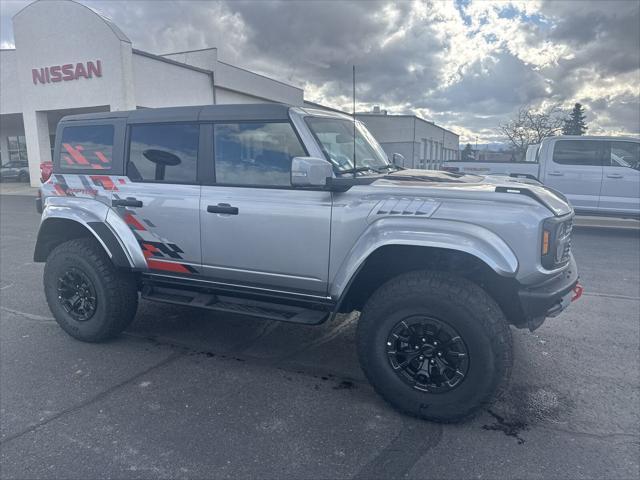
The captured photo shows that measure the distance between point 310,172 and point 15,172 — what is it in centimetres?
3295

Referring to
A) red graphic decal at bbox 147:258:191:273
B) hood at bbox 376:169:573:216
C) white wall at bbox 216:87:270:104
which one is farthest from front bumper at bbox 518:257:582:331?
white wall at bbox 216:87:270:104

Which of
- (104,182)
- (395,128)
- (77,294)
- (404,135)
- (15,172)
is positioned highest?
(395,128)

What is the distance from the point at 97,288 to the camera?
4129 mm

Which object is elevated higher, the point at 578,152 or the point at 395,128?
the point at 395,128

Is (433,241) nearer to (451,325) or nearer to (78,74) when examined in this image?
(451,325)

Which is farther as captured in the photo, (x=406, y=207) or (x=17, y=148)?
(x=17, y=148)

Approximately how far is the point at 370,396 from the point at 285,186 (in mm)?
1687

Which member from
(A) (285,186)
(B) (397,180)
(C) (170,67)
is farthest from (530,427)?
(C) (170,67)

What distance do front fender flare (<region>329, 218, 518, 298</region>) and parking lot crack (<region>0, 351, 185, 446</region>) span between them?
1.75 metres

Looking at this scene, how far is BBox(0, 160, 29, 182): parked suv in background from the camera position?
29328 mm

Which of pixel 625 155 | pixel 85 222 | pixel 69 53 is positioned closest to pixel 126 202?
pixel 85 222

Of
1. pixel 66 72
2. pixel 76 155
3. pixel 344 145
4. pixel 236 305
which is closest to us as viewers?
pixel 236 305

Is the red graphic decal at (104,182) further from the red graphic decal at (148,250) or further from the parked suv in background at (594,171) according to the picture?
the parked suv in background at (594,171)

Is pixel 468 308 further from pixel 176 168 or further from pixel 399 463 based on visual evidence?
pixel 176 168
